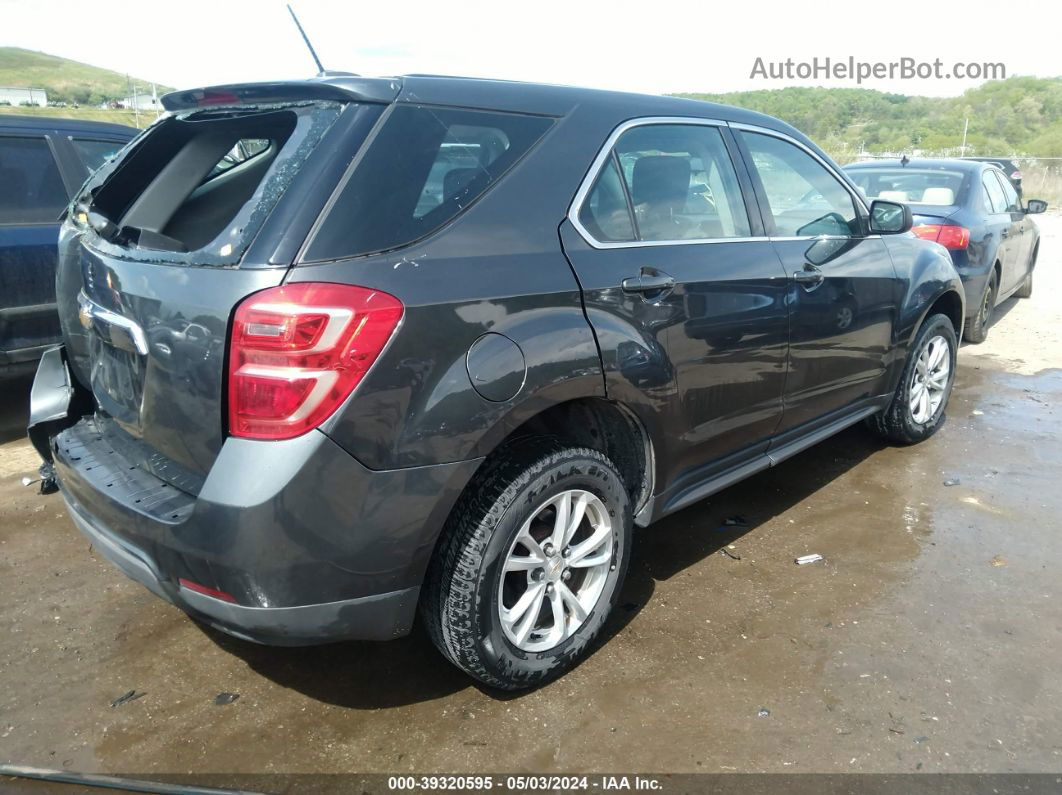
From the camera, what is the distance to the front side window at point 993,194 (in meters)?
7.18

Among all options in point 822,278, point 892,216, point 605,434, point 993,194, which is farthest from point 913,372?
point 993,194

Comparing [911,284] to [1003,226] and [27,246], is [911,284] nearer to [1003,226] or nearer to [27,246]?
[1003,226]

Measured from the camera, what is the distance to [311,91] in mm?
2205

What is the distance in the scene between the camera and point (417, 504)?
6.87 ft

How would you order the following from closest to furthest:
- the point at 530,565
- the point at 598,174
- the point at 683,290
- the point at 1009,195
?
the point at 530,565, the point at 598,174, the point at 683,290, the point at 1009,195

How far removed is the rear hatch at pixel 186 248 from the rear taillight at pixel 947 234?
18.8 feet

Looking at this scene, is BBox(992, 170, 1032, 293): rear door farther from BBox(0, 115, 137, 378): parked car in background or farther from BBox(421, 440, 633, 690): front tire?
BBox(0, 115, 137, 378): parked car in background

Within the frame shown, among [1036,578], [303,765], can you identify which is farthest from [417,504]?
[1036,578]

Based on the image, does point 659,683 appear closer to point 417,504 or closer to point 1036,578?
point 417,504

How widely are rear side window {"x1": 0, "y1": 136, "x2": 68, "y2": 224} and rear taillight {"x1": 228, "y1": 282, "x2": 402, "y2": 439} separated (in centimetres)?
378

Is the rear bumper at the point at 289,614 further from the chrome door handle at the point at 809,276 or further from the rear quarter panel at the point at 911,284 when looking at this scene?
the rear quarter panel at the point at 911,284

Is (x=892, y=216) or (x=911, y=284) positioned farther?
(x=911, y=284)

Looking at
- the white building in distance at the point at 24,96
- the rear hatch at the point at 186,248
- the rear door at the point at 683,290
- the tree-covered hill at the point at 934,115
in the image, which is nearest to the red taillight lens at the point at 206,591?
the rear hatch at the point at 186,248

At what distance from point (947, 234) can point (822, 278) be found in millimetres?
3817
